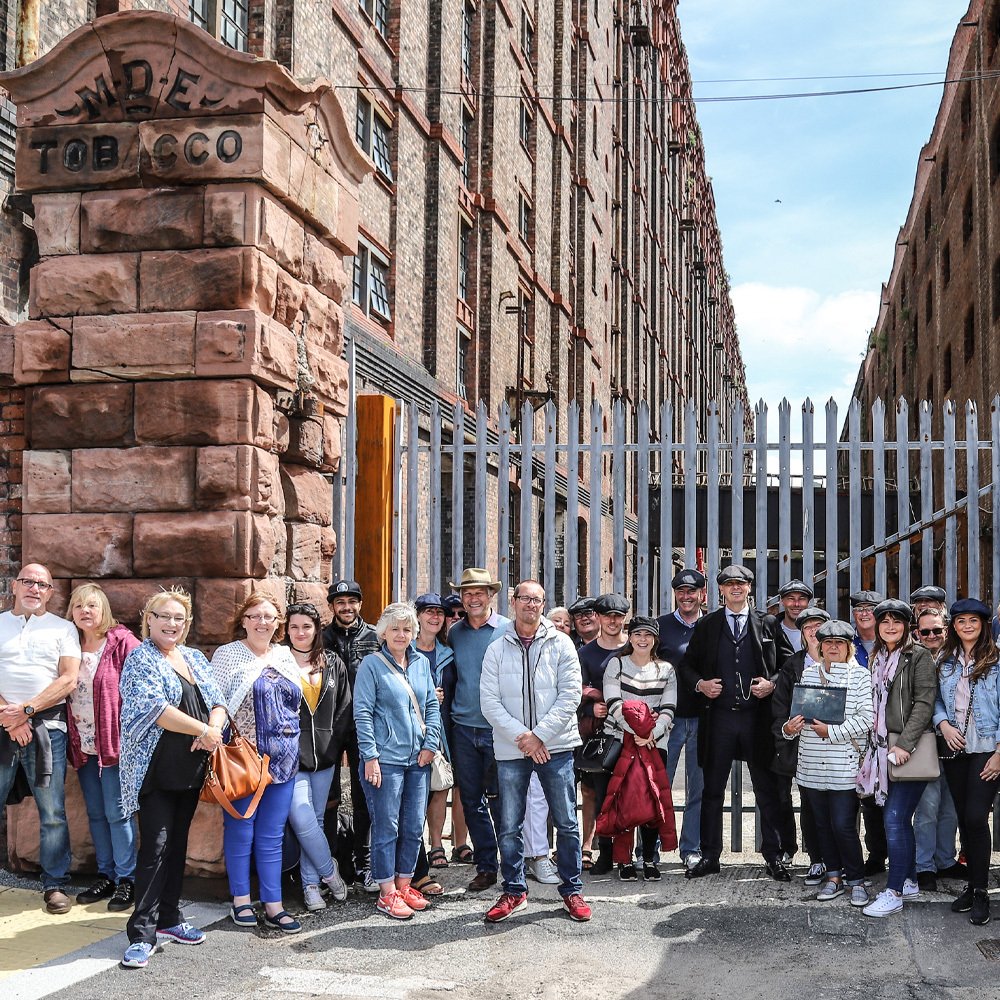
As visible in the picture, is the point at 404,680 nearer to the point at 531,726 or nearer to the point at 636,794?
the point at 531,726

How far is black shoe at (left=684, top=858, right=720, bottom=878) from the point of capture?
7047mm

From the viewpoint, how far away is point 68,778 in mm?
6652

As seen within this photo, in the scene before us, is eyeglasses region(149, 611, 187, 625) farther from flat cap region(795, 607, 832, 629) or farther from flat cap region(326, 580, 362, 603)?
flat cap region(795, 607, 832, 629)

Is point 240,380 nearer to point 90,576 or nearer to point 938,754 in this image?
point 90,576

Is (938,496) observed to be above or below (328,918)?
above

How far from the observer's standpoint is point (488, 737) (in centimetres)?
702

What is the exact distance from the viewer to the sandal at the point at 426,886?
6570mm

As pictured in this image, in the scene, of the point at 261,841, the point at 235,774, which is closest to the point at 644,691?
the point at 261,841

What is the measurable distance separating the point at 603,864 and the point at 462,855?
944 millimetres

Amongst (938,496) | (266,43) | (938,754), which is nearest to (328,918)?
(938,754)

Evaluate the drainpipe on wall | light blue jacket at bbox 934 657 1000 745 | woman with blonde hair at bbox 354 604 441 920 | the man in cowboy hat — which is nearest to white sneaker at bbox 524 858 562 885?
the man in cowboy hat

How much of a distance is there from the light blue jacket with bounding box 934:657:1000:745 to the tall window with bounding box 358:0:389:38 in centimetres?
1335

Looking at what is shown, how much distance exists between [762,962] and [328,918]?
224 cm

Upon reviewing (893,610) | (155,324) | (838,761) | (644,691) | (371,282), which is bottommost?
(838,761)
